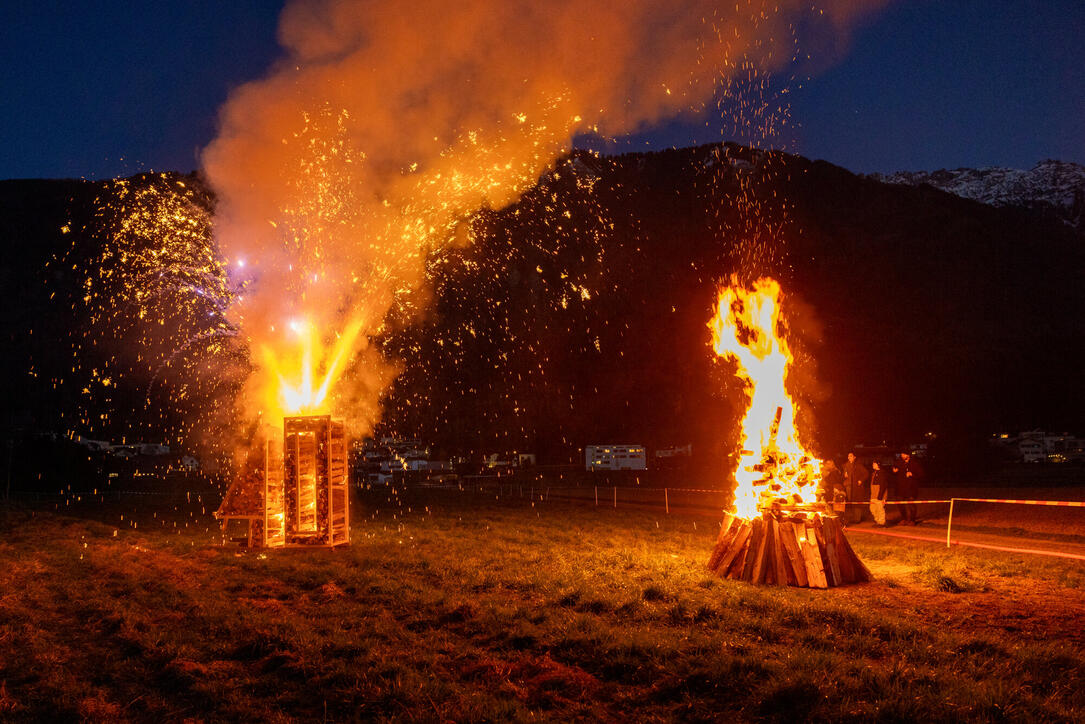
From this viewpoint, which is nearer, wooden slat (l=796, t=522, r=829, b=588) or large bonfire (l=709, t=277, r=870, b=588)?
wooden slat (l=796, t=522, r=829, b=588)

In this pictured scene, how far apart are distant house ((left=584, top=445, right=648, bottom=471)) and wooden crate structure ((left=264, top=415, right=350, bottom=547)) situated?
52.0 m

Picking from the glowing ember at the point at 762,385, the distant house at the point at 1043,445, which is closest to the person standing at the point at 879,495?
the glowing ember at the point at 762,385

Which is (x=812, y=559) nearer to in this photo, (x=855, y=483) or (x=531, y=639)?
(x=531, y=639)

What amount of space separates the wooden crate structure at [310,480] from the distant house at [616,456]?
5196cm

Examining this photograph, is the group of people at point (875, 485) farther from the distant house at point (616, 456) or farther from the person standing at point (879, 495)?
the distant house at point (616, 456)

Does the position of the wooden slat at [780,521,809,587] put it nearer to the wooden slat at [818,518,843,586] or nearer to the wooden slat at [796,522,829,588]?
the wooden slat at [796,522,829,588]

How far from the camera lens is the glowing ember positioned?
1205 centimetres

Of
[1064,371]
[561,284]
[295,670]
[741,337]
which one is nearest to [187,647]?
[295,670]

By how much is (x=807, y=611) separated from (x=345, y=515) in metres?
9.46

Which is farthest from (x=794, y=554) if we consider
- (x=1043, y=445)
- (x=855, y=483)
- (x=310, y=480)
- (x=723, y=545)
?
(x=1043, y=445)

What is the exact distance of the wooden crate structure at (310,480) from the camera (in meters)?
14.0

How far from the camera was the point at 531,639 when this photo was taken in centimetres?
773

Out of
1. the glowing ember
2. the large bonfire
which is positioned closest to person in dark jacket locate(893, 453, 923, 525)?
the glowing ember

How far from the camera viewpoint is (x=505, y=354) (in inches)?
5822
